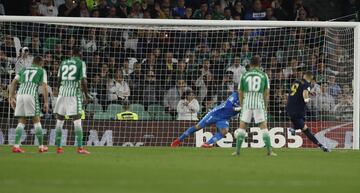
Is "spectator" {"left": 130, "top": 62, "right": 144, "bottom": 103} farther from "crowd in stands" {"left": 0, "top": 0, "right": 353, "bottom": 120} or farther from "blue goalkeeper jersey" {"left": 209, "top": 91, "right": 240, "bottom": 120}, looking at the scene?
"blue goalkeeper jersey" {"left": 209, "top": 91, "right": 240, "bottom": 120}

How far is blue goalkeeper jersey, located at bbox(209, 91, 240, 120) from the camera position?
23.4 m

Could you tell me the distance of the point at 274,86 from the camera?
25.8 m

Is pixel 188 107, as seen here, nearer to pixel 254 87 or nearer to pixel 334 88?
pixel 334 88

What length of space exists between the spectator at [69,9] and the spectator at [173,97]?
148 inches

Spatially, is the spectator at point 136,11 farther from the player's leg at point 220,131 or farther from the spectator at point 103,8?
the player's leg at point 220,131

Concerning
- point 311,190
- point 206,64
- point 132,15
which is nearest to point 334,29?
point 206,64

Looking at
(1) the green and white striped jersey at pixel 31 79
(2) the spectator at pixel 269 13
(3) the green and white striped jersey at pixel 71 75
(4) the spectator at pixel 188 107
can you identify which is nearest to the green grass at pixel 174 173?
(3) the green and white striped jersey at pixel 71 75

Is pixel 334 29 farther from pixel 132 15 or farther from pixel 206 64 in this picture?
pixel 132 15

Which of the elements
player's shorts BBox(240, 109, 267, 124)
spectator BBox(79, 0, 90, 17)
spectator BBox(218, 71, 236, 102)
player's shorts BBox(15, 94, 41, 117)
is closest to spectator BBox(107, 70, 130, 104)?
spectator BBox(79, 0, 90, 17)

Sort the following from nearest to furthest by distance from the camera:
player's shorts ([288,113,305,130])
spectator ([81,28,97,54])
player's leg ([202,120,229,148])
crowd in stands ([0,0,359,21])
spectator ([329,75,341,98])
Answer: player's shorts ([288,113,305,130]) → player's leg ([202,120,229,148]) → spectator ([329,75,341,98]) → spectator ([81,28,97,54]) → crowd in stands ([0,0,359,21])

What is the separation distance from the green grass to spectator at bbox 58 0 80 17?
8419 mm

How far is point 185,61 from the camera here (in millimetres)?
25812

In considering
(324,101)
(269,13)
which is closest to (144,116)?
(324,101)

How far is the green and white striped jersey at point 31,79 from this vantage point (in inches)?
782
